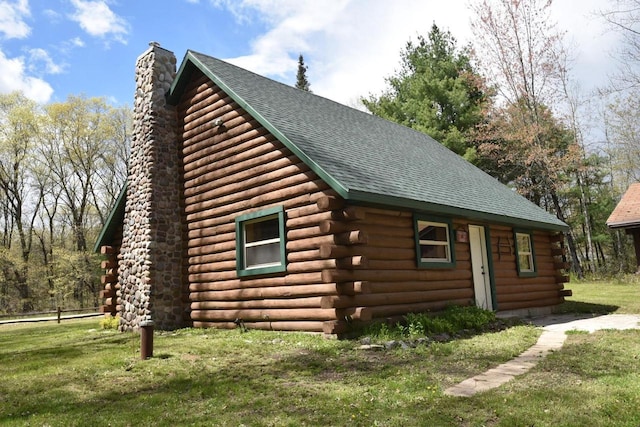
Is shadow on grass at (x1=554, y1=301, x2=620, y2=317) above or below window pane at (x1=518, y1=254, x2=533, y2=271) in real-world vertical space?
below

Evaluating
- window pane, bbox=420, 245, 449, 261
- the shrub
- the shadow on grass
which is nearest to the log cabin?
window pane, bbox=420, 245, 449, 261

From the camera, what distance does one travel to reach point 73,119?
3312 centimetres

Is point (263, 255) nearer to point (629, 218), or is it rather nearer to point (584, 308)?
point (584, 308)

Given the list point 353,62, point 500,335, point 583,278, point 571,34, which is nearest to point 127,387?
point 500,335

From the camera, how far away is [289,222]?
31.1 ft

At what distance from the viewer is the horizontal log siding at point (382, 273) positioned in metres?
8.31

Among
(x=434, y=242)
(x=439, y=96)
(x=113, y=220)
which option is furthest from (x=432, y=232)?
(x=439, y=96)

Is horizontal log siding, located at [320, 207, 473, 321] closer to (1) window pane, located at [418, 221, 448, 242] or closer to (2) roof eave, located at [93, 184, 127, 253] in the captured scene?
(1) window pane, located at [418, 221, 448, 242]

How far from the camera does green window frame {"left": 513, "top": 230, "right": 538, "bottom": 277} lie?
45.8ft

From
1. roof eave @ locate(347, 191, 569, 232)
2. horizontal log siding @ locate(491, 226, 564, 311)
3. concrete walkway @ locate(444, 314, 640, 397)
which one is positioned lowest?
concrete walkway @ locate(444, 314, 640, 397)

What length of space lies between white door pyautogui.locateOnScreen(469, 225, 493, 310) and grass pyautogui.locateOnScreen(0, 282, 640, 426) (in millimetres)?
2751

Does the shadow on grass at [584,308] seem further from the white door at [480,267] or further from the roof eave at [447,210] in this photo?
the white door at [480,267]

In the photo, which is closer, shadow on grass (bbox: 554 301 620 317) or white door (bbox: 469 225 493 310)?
white door (bbox: 469 225 493 310)

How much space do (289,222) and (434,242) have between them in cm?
347
